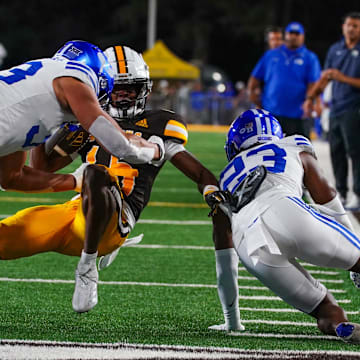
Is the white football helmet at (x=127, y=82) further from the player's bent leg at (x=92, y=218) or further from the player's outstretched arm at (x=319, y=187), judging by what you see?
the player's outstretched arm at (x=319, y=187)

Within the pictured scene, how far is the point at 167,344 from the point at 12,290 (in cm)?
154

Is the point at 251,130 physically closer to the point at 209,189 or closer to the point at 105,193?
the point at 209,189

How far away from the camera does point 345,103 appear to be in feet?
28.7

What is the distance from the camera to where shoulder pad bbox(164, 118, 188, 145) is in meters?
4.38

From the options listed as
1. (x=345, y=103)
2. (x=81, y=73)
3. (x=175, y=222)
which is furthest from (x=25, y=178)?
(x=345, y=103)

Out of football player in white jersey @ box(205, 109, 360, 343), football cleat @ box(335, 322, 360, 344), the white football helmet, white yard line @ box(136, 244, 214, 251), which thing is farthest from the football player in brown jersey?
white yard line @ box(136, 244, 214, 251)

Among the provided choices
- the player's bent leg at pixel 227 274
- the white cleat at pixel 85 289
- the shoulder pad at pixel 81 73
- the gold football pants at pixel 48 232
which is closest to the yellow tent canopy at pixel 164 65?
the gold football pants at pixel 48 232

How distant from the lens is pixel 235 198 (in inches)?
156

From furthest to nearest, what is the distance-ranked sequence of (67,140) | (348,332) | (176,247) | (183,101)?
1. (183,101)
2. (176,247)
3. (67,140)
4. (348,332)

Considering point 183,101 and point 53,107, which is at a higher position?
point 53,107

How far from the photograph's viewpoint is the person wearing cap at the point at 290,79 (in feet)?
30.0

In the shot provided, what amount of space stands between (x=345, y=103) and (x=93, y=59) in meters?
5.28

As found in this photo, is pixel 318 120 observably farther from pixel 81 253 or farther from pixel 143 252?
pixel 81 253

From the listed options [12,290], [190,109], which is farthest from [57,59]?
[190,109]
